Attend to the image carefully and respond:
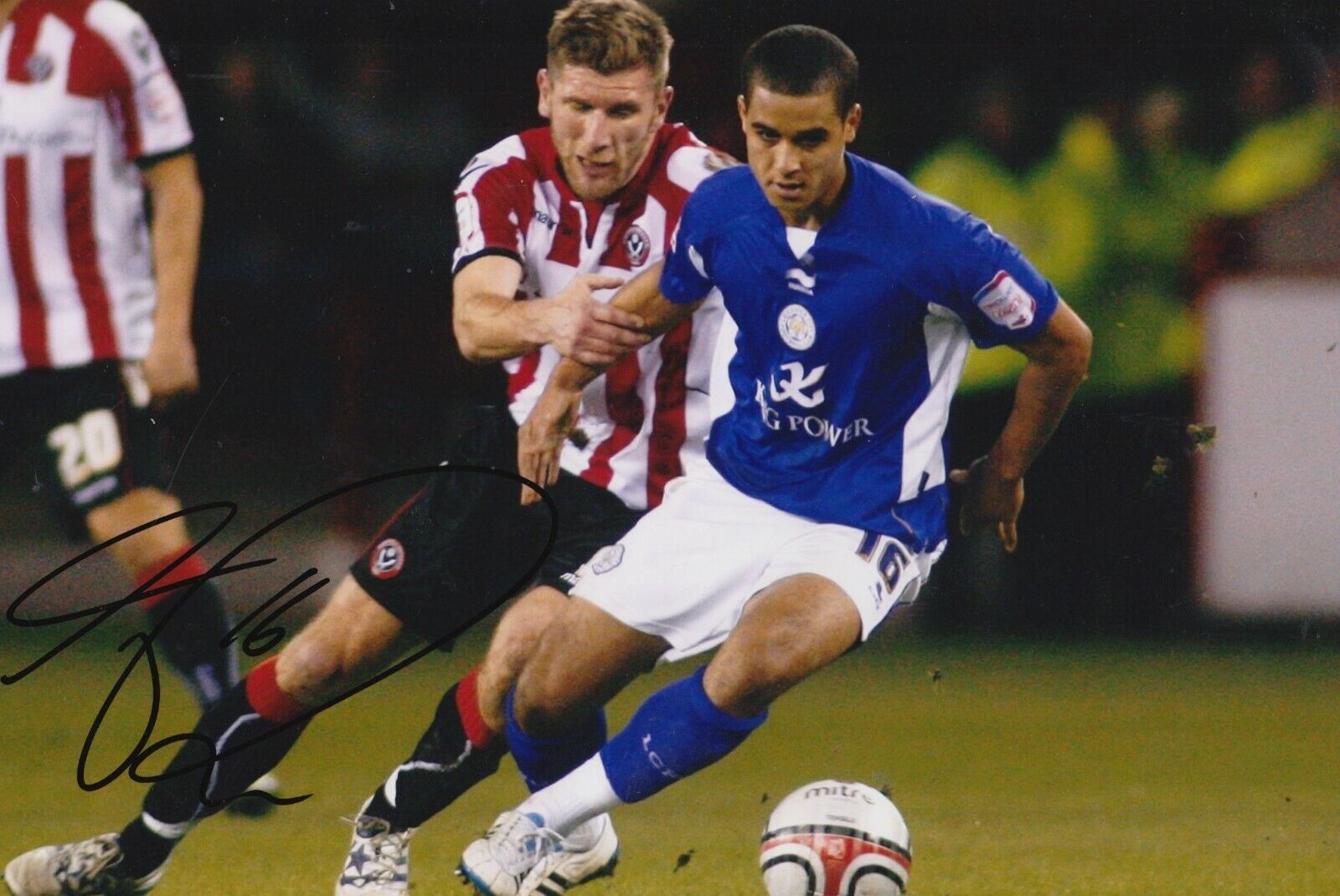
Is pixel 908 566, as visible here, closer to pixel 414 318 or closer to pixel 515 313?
pixel 515 313

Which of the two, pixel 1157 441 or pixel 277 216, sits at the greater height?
pixel 277 216

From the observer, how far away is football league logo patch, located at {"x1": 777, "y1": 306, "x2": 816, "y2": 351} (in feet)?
10.9

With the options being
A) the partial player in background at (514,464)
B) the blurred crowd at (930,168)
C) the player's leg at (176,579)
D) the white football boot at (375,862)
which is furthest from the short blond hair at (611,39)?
the white football boot at (375,862)

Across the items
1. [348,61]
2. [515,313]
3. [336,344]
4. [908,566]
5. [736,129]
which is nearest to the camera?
→ [908,566]

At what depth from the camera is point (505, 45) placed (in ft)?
13.7

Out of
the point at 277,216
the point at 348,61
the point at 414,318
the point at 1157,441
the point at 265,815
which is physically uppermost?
the point at 348,61

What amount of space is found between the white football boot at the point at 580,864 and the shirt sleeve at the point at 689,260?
1.15 m

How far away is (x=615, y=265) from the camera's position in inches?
153

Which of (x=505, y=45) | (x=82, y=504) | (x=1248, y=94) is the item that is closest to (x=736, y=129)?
(x=505, y=45)

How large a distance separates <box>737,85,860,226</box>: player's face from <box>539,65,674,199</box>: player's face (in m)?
0.57

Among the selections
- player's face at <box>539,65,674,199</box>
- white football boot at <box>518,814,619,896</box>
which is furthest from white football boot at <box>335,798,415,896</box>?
player's face at <box>539,65,674,199</box>

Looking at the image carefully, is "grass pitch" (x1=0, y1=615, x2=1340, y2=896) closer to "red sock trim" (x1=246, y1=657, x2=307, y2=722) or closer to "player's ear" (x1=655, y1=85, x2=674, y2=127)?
"red sock trim" (x1=246, y1=657, x2=307, y2=722)

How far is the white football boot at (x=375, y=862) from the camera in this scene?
3701 mm

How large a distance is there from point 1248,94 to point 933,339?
170cm
